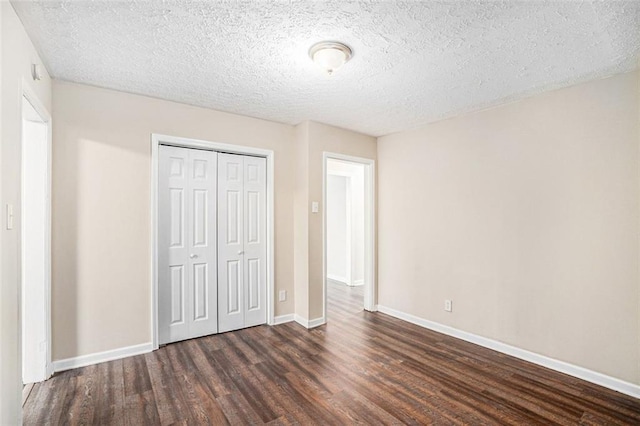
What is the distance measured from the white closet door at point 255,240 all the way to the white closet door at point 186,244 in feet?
1.30

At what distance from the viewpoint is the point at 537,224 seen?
2977mm

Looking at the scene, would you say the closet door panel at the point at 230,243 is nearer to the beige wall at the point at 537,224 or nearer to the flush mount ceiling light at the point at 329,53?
the flush mount ceiling light at the point at 329,53

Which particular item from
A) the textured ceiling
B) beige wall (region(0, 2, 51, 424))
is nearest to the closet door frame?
the textured ceiling

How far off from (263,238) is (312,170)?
105cm

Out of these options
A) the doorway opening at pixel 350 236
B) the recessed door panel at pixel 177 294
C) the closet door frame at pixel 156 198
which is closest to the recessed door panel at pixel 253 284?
the closet door frame at pixel 156 198

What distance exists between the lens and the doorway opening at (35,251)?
2.56 meters

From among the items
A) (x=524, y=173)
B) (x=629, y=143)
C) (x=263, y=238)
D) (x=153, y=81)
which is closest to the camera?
(x=629, y=143)

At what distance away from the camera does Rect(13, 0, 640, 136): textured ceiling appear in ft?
6.02

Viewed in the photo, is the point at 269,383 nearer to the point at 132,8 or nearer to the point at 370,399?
the point at 370,399

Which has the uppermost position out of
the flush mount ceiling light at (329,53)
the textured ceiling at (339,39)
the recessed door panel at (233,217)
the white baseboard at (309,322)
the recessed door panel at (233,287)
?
the textured ceiling at (339,39)

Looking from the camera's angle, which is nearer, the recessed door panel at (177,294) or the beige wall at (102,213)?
the beige wall at (102,213)

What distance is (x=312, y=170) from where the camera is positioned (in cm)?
396

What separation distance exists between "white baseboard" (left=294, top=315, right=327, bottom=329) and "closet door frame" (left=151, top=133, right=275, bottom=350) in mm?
340

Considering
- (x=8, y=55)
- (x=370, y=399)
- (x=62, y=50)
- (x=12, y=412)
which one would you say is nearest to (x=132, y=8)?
(x=8, y=55)
